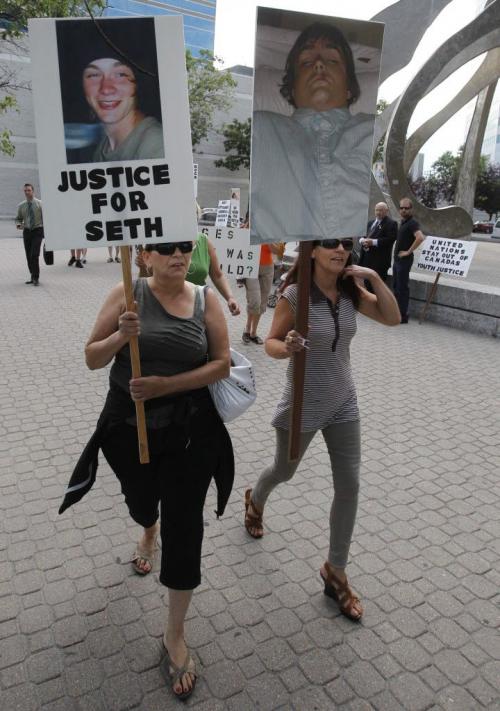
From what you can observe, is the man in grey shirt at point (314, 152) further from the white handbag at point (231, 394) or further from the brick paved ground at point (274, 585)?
the brick paved ground at point (274, 585)

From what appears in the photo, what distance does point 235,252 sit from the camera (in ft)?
25.6

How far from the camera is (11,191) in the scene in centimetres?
3594

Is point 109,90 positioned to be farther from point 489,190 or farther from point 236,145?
point 489,190

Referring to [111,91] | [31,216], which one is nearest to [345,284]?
[111,91]

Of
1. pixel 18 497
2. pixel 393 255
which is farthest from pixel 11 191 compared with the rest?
pixel 18 497

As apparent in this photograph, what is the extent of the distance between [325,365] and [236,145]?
133ft

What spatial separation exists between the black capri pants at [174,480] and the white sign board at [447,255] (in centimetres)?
815

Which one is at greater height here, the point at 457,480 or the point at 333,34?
the point at 333,34

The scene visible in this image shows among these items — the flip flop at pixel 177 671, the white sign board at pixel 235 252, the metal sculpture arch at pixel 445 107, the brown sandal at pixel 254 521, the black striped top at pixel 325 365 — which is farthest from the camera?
the metal sculpture arch at pixel 445 107

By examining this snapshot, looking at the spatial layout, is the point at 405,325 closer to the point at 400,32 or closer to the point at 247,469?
the point at 247,469

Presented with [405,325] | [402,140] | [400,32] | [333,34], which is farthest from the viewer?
[400,32]

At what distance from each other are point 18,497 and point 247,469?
5.50 ft

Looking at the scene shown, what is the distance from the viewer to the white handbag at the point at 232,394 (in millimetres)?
2650

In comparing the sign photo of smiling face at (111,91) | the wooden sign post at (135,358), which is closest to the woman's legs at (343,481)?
the wooden sign post at (135,358)
